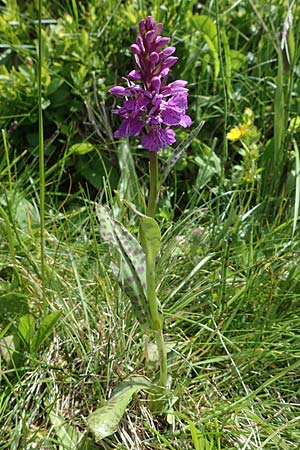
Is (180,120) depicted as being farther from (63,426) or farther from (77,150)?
(77,150)

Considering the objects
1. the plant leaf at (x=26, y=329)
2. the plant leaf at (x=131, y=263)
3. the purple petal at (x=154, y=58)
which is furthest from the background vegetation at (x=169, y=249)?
the purple petal at (x=154, y=58)

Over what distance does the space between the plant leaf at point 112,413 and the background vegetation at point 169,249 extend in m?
0.06

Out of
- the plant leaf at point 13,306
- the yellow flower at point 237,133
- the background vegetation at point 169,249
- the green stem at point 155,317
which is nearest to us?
the green stem at point 155,317

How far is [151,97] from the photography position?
3.66ft

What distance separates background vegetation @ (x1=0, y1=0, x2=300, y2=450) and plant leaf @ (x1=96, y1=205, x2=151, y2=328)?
0.46 feet

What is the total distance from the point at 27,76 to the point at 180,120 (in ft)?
3.11

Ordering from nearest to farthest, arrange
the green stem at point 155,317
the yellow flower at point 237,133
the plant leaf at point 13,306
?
the green stem at point 155,317
the plant leaf at point 13,306
the yellow flower at point 237,133

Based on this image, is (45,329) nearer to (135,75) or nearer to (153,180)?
(153,180)

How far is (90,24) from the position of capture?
2.10 m

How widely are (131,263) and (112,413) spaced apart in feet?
0.87

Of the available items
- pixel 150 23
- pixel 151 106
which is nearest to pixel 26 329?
pixel 151 106

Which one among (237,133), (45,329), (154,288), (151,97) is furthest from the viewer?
(237,133)

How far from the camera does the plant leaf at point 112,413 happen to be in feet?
3.88

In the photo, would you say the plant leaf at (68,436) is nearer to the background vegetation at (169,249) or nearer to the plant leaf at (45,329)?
the background vegetation at (169,249)
